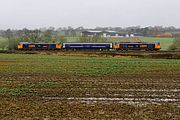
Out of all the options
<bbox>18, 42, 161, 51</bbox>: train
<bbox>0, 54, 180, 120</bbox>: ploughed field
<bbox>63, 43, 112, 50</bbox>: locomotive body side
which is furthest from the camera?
<bbox>63, 43, 112, 50</bbox>: locomotive body side

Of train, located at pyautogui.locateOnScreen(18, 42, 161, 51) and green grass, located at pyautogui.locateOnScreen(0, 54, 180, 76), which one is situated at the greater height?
train, located at pyautogui.locateOnScreen(18, 42, 161, 51)

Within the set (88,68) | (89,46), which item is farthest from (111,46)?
(88,68)

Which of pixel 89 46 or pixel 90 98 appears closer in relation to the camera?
pixel 90 98

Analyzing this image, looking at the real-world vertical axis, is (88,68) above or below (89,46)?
below

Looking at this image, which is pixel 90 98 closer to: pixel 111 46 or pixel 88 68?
pixel 88 68

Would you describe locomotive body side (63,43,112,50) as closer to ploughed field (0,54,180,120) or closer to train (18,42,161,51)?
train (18,42,161,51)

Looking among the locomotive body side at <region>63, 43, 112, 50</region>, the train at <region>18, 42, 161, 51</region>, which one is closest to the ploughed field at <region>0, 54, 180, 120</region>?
the train at <region>18, 42, 161, 51</region>

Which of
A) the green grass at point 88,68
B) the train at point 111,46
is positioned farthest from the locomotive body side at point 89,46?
the green grass at point 88,68

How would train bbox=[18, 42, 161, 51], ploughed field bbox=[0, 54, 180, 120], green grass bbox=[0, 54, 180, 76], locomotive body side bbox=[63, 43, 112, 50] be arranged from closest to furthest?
ploughed field bbox=[0, 54, 180, 120] → green grass bbox=[0, 54, 180, 76] → train bbox=[18, 42, 161, 51] → locomotive body side bbox=[63, 43, 112, 50]

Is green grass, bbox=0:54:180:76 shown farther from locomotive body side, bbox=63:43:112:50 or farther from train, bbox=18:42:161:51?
locomotive body side, bbox=63:43:112:50

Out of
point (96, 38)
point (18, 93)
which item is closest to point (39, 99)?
point (18, 93)

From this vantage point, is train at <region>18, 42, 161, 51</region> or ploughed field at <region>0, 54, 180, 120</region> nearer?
ploughed field at <region>0, 54, 180, 120</region>

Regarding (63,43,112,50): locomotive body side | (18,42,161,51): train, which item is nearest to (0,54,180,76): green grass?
(18,42,161,51): train

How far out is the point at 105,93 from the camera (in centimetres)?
1623
